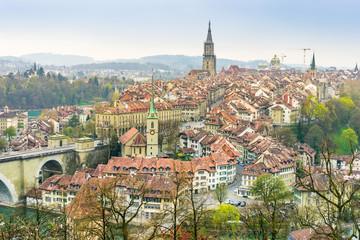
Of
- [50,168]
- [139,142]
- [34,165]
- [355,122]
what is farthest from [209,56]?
[34,165]

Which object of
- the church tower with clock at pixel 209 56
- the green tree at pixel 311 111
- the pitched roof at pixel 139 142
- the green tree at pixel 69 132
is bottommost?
the green tree at pixel 69 132

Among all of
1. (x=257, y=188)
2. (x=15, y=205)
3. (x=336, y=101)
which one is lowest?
(x=15, y=205)

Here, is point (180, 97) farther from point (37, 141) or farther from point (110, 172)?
point (110, 172)

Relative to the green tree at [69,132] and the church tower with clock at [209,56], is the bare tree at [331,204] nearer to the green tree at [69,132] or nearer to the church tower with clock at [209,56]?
the green tree at [69,132]

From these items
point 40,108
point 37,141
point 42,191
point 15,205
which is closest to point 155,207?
point 42,191

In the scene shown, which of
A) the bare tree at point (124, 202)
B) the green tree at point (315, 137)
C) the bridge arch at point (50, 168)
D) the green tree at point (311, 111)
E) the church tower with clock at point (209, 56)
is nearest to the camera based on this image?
the bare tree at point (124, 202)

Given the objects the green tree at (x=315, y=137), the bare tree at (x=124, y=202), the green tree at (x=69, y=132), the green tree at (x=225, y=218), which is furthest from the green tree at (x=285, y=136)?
the green tree at (x=69, y=132)

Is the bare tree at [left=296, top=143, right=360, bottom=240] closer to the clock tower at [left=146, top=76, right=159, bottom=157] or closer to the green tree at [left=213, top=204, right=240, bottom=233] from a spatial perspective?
the green tree at [left=213, top=204, right=240, bottom=233]
